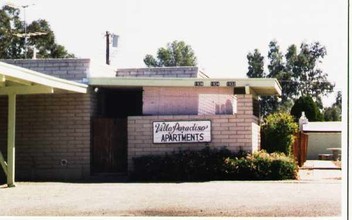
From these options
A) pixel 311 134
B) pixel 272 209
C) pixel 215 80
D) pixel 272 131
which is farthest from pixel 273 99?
pixel 272 209

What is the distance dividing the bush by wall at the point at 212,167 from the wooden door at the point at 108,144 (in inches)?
44.2

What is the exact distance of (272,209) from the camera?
8.38m

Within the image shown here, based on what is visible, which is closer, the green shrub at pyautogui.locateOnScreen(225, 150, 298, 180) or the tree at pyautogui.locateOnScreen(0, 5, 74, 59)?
the green shrub at pyautogui.locateOnScreen(225, 150, 298, 180)

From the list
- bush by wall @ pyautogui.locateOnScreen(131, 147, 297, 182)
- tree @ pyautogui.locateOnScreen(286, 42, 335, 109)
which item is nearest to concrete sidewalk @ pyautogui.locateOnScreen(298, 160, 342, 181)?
bush by wall @ pyautogui.locateOnScreen(131, 147, 297, 182)

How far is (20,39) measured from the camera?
159 feet

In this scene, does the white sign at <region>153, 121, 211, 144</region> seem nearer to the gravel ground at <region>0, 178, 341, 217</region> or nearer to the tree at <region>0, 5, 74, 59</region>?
the gravel ground at <region>0, 178, 341, 217</region>

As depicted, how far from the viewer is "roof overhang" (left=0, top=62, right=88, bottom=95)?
11238mm

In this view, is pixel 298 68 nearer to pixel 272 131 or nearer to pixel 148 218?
pixel 272 131

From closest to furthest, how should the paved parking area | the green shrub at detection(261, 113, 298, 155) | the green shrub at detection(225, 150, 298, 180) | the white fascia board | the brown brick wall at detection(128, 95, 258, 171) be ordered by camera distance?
1. the paved parking area
2. the white fascia board
3. the green shrub at detection(225, 150, 298, 180)
4. the brown brick wall at detection(128, 95, 258, 171)
5. the green shrub at detection(261, 113, 298, 155)

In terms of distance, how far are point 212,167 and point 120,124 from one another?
326 cm

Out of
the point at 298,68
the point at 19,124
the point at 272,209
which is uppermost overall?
the point at 298,68

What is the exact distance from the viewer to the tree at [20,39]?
47219 millimetres

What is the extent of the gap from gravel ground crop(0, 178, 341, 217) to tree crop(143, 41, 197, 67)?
52.1 metres

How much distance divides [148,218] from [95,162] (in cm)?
837
